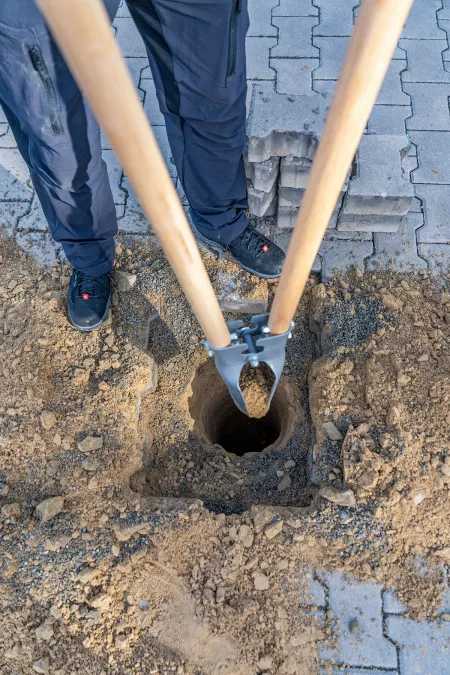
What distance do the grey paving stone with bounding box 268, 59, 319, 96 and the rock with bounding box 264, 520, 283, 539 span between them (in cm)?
283

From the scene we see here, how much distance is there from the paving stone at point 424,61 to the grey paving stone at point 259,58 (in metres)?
0.96

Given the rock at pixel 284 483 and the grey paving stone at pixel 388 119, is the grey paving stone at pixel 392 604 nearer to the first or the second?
the rock at pixel 284 483

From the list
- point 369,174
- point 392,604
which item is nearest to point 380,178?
point 369,174

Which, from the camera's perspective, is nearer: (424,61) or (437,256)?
(437,256)

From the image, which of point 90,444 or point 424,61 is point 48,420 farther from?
point 424,61

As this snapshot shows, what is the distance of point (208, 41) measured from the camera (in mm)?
1993

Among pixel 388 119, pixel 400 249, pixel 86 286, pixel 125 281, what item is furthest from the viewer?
pixel 388 119

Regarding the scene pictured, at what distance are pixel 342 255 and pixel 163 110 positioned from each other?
1.27m

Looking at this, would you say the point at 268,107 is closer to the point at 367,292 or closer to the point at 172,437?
the point at 367,292

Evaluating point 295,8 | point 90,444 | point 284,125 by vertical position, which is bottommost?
point 90,444

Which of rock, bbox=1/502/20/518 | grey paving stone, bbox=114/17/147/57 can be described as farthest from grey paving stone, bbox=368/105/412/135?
rock, bbox=1/502/20/518

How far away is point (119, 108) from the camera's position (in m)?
0.99

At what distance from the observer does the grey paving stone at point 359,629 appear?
1.99 meters

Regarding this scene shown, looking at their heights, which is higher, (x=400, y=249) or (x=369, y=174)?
(x=369, y=174)
